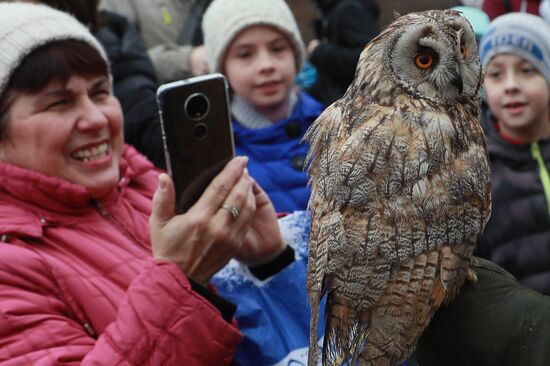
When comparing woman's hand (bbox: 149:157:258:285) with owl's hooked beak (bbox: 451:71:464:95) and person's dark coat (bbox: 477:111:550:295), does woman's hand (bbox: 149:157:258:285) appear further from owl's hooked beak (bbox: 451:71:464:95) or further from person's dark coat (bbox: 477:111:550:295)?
person's dark coat (bbox: 477:111:550:295)

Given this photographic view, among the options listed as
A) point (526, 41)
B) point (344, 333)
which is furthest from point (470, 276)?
point (526, 41)

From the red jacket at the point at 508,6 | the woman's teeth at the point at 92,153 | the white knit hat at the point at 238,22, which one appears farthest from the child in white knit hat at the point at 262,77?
the red jacket at the point at 508,6

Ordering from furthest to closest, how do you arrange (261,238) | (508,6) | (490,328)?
1. (508,6)
2. (261,238)
3. (490,328)

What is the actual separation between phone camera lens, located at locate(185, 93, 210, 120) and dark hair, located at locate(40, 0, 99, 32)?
1363 millimetres

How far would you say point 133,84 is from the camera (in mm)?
3082

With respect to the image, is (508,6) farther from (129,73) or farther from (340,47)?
(129,73)

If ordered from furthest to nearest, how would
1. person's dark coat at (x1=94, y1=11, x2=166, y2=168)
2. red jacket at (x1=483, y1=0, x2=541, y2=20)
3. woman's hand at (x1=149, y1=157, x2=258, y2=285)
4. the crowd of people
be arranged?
red jacket at (x1=483, y1=0, x2=541, y2=20), person's dark coat at (x1=94, y1=11, x2=166, y2=168), woman's hand at (x1=149, y1=157, x2=258, y2=285), the crowd of people

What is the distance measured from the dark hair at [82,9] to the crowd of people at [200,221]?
641 millimetres

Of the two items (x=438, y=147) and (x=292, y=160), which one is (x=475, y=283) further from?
(x=292, y=160)

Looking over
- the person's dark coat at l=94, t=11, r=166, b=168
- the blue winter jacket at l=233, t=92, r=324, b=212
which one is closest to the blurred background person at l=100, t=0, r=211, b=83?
the person's dark coat at l=94, t=11, r=166, b=168

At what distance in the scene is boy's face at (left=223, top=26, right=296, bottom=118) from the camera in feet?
9.08

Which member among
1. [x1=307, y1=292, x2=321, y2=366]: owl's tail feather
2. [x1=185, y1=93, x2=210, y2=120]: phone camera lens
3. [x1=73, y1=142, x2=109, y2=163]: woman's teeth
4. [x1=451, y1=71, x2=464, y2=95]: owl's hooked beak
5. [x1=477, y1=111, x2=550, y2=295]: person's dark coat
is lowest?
[x1=477, y1=111, x2=550, y2=295]: person's dark coat

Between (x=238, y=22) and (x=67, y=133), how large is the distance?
39.6 inches

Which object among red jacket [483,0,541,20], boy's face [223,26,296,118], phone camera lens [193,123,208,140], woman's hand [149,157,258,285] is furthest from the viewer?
red jacket [483,0,541,20]
